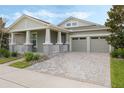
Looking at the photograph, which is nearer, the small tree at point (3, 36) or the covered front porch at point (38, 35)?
the covered front porch at point (38, 35)

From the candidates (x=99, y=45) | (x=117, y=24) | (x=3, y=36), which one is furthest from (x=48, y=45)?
(x=3, y=36)

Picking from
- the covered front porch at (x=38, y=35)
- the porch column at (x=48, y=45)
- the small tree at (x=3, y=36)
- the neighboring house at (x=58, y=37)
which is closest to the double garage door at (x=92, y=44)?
the neighboring house at (x=58, y=37)

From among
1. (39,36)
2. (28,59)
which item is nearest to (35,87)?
(28,59)

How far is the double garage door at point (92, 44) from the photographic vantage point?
15.8 metres

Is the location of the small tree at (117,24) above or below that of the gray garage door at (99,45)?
above

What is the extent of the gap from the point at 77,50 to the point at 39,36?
17.7 ft

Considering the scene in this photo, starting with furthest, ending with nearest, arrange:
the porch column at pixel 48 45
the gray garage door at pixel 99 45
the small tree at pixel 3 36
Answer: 1. the small tree at pixel 3 36
2. the gray garage door at pixel 99 45
3. the porch column at pixel 48 45

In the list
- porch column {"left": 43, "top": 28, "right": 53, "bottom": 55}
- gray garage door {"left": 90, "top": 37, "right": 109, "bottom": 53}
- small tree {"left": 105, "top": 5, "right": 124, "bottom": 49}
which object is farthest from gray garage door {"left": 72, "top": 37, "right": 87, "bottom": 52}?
porch column {"left": 43, "top": 28, "right": 53, "bottom": 55}

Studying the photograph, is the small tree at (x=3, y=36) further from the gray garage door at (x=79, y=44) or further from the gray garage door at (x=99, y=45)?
the gray garage door at (x=99, y=45)

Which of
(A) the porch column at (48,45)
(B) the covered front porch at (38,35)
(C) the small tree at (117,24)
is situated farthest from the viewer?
(B) the covered front porch at (38,35)

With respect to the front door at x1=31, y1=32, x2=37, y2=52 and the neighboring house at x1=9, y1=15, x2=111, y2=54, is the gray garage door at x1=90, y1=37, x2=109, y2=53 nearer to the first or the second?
the neighboring house at x1=9, y1=15, x2=111, y2=54
